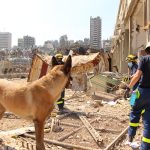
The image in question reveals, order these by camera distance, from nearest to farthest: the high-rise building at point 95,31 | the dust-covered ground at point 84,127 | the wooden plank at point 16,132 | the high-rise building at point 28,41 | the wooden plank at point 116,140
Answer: the wooden plank at point 116,140
the dust-covered ground at point 84,127
the wooden plank at point 16,132
the high-rise building at point 95,31
the high-rise building at point 28,41

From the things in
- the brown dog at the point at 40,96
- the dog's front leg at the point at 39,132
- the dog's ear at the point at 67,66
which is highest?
the dog's ear at the point at 67,66

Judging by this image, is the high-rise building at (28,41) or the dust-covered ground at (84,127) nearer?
the dust-covered ground at (84,127)

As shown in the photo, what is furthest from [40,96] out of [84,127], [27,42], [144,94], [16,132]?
[27,42]

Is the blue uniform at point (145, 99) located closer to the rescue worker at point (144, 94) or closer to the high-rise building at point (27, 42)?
the rescue worker at point (144, 94)

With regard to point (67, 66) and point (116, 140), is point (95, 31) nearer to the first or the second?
point (116, 140)

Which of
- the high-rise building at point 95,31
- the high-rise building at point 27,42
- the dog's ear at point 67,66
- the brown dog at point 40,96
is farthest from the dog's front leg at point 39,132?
the high-rise building at point 27,42

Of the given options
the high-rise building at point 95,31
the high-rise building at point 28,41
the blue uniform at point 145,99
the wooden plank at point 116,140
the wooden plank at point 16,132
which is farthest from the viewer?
the high-rise building at point 28,41

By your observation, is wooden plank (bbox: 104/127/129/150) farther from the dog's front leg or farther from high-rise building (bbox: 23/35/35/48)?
high-rise building (bbox: 23/35/35/48)

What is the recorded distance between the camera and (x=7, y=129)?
9031 mm

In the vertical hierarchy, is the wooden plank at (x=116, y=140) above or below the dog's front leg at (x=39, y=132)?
below

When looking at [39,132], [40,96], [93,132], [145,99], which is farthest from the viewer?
[93,132]

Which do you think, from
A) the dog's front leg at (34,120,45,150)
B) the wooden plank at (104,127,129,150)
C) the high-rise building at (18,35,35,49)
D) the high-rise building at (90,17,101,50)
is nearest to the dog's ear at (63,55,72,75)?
the dog's front leg at (34,120,45,150)

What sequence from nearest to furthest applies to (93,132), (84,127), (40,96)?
(40,96) < (93,132) < (84,127)

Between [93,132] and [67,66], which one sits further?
[93,132]
